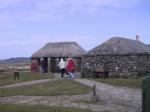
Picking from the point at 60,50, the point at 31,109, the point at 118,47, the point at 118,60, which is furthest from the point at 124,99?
the point at 60,50

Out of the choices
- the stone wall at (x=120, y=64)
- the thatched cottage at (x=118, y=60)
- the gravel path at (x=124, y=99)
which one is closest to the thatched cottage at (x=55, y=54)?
the thatched cottage at (x=118, y=60)

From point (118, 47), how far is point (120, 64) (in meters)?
2.34

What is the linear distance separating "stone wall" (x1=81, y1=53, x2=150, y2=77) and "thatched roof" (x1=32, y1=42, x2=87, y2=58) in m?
15.1

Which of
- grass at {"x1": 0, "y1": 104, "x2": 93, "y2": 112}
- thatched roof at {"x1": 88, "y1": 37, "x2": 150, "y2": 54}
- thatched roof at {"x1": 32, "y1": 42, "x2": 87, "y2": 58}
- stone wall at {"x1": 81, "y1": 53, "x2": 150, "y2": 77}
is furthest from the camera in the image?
thatched roof at {"x1": 32, "y1": 42, "x2": 87, "y2": 58}

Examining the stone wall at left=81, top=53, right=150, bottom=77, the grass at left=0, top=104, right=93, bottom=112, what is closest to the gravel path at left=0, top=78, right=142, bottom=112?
the grass at left=0, top=104, right=93, bottom=112

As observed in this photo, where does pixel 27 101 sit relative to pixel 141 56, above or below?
below

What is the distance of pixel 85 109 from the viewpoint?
1473cm

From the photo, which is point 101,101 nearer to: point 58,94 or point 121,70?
point 58,94

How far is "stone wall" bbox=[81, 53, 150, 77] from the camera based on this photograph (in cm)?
3684

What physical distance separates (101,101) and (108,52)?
69.5 ft

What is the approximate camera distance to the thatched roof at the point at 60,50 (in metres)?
54.1

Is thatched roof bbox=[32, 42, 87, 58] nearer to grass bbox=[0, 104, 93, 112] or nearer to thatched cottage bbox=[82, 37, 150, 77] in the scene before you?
thatched cottage bbox=[82, 37, 150, 77]

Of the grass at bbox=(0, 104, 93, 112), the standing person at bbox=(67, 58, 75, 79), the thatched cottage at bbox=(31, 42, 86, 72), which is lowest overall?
the grass at bbox=(0, 104, 93, 112)

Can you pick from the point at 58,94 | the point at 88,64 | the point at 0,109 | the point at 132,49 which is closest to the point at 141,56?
the point at 132,49
